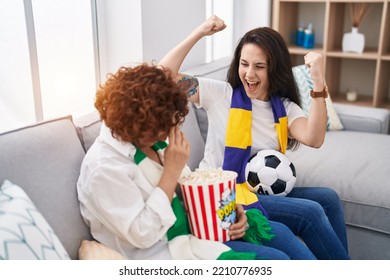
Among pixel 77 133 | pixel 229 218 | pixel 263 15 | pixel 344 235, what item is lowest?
pixel 344 235

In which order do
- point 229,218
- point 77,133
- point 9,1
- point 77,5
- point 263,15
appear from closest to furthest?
point 229,218 < point 77,133 < point 9,1 < point 77,5 < point 263,15

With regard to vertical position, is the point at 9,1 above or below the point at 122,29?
above

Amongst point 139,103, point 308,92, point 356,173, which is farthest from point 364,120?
point 139,103

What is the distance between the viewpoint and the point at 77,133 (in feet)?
4.91

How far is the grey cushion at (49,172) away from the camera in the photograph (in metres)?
1.21

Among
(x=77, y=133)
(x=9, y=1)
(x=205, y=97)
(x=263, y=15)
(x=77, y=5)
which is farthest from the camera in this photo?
(x=263, y=15)

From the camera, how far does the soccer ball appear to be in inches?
67.6

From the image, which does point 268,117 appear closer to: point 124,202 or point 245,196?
point 245,196

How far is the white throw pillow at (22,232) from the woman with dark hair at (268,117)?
0.79 m

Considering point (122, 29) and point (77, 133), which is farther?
point (122, 29)

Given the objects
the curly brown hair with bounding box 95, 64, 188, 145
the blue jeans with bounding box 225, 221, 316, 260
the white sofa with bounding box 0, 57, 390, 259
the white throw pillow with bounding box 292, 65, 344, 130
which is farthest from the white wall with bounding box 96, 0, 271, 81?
the blue jeans with bounding box 225, 221, 316, 260

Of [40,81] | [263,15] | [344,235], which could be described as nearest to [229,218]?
[344,235]
